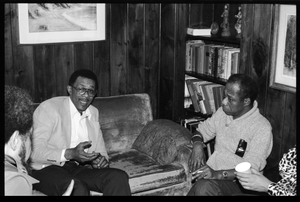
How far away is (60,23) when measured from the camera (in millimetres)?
3414

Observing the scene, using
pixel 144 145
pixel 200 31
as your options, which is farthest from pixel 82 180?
pixel 200 31

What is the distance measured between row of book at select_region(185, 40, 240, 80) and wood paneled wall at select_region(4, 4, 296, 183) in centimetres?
8

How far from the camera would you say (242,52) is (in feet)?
10.6

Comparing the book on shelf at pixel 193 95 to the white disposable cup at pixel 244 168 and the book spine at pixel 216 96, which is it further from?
the white disposable cup at pixel 244 168

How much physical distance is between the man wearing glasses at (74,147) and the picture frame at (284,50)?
3.81ft

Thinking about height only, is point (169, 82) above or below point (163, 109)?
above

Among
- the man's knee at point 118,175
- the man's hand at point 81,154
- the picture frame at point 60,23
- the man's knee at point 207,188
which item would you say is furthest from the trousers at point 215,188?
the picture frame at point 60,23

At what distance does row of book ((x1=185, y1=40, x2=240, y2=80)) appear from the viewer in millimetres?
3456

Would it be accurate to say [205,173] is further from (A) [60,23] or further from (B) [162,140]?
(A) [60,23]

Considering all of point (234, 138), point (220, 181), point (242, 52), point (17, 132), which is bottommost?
point (220, 181)

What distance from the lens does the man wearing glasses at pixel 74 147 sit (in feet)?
8.99
